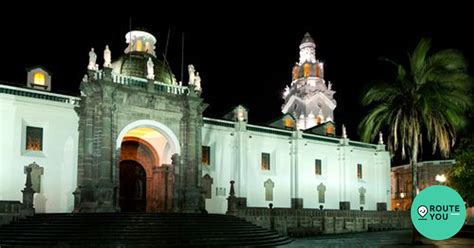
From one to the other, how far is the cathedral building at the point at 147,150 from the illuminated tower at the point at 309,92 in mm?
19144

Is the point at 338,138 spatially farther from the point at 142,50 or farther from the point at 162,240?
the point at 162,240

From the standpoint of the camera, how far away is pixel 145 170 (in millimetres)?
39594

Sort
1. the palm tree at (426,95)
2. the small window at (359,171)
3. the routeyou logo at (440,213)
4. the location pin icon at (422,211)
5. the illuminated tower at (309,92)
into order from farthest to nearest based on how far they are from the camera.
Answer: the illuminated tower at (309,92)
the small window at (359,171)
the palm tree at (426,95)
the location pin icon at (422,211)
the routeyou logo at (440,213)

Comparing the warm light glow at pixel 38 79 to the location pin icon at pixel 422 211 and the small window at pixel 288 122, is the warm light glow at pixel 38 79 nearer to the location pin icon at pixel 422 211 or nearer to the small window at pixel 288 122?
the small window at pixel 288 122

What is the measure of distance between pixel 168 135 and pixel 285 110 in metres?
43.1

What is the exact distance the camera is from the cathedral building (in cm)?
3216

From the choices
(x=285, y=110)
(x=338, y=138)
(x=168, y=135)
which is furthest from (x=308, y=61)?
(x=168, y=135)

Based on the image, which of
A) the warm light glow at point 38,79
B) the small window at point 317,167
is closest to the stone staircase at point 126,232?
the warm light glow at point 38,79

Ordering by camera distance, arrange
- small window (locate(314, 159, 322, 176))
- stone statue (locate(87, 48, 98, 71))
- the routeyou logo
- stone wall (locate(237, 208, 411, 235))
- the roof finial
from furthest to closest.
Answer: the roof finial → small window (locate(314, 159, 322, 176)) → stone wall (locate(237, 208, 411, 235)) → stone statue (locate(87, 48, 98, 71)) → the routeyou logo

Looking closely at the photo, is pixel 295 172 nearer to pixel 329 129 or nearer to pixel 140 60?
pixel 329 129

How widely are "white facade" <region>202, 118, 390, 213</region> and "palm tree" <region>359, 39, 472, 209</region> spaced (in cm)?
1909

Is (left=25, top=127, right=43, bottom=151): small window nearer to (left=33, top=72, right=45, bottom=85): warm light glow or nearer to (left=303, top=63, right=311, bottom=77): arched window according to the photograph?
(left=33, top=72, right=45, bottom=85): warm light glow

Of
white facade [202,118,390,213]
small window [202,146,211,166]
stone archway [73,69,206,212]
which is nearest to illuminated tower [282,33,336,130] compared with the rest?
white facade [202,118,390,213]

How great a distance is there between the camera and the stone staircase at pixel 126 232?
24656 millimetres
